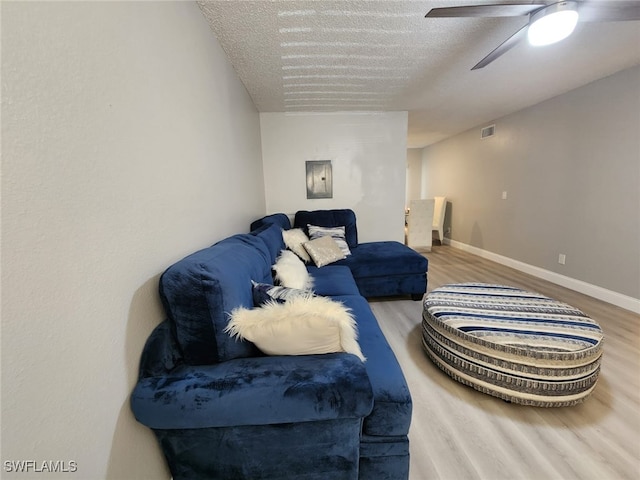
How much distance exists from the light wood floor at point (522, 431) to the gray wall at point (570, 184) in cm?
128

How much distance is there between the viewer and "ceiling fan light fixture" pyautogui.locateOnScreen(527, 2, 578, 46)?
137 centimetres

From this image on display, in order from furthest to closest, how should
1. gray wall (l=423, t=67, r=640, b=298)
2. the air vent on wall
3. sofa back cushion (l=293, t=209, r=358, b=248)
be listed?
1. the air vent on wall
2. sofa back cushion (l=293, t=209, r=358, b=248)
3. gray wall (l=423, t=67, r=640, b=298)

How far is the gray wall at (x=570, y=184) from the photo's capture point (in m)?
2.48

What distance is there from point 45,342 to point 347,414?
0.88 metres

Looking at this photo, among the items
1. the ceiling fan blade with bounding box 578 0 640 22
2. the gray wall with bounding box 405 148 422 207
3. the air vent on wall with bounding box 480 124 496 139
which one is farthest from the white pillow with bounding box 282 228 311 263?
the gray wall with bounding box 405 148 422 207

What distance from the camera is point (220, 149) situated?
179 centimetres

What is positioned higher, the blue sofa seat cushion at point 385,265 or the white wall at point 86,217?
the white wall at point 86,217

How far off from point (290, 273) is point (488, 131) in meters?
4.59

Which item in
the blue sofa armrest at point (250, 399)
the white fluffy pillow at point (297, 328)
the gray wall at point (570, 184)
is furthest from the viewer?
the gray wall at point (570, 184)

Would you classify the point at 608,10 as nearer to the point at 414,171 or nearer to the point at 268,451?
the point at 268,451

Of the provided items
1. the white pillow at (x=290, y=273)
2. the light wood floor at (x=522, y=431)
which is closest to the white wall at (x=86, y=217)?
the white pillow at (x=290, y=273)

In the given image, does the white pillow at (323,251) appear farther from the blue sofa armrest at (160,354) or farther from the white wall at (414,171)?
the white wall at (414,171)

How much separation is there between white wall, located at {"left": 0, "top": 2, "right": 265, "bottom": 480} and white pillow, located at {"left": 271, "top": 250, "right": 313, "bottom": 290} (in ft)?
2.11

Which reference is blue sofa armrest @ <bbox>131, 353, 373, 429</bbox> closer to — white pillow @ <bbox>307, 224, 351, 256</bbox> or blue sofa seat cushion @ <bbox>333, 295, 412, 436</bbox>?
blue sofa seat cushion @ <bbox>333, 295, 412, 436</bbox>
